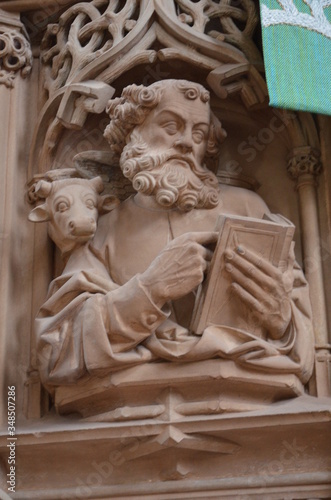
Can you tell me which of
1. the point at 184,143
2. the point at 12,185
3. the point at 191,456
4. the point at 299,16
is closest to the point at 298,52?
the point at 299,16

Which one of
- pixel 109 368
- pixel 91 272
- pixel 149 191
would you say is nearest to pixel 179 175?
pixel 149 191

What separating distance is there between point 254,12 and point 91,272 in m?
1.28

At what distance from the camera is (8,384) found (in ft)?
13.7

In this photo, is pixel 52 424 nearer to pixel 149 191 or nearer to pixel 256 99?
pixel 149 191

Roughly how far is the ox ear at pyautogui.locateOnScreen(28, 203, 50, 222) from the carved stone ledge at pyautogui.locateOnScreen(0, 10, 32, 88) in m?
0.68

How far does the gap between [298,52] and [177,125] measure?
1.66ft

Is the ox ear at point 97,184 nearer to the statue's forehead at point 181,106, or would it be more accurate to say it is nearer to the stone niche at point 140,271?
the stone niche at point 140,271

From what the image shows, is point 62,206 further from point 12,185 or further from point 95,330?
point 95,330

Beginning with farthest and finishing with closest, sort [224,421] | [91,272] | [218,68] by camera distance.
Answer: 1. [218,68]
2. [91,272]
3. [224,421]

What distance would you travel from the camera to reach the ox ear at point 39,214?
13.9ft

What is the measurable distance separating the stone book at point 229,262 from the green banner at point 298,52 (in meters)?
0.45

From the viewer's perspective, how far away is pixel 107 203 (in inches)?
170

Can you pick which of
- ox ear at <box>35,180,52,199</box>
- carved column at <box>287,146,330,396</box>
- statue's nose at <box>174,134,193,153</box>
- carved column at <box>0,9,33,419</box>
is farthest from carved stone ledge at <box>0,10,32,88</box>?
carved column at <box>287,146,330,396</box>

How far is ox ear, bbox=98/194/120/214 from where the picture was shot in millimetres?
4301
